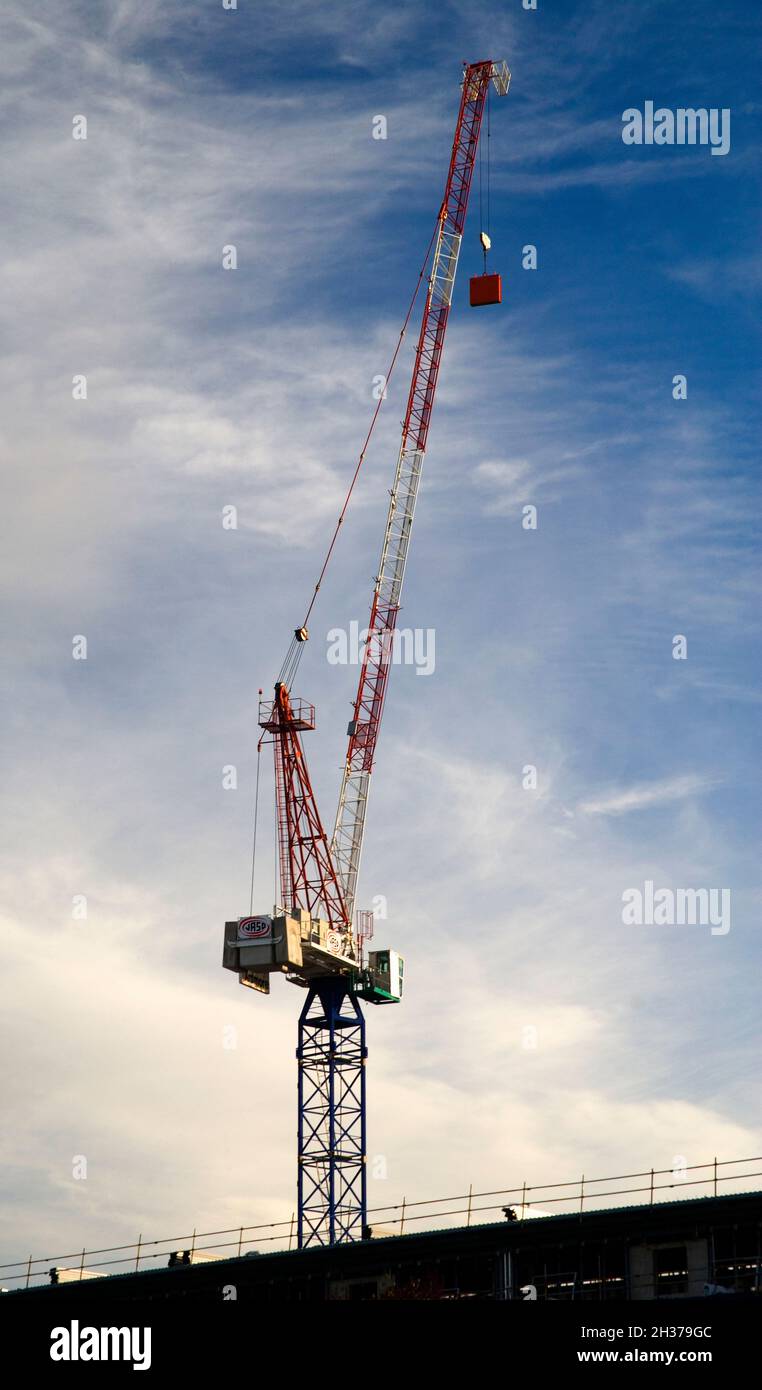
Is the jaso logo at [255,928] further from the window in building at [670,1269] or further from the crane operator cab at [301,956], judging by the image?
the window in building at [670,1269]

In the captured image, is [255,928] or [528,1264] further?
[255,928]

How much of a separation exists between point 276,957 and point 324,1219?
2478cm

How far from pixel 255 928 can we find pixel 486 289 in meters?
56.5

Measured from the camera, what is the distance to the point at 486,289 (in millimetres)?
132000

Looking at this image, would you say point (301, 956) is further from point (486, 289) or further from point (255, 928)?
point (486, 289)

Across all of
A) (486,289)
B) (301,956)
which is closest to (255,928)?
(301,956)

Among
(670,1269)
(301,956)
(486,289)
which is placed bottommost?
(670,1269)

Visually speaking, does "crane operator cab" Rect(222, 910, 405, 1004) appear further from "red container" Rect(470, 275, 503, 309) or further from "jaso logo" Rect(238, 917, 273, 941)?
"red container" Rect(470, 275, 503, 309)

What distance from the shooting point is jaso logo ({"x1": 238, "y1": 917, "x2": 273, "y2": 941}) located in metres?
145

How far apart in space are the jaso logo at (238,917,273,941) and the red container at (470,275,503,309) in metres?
54.2
